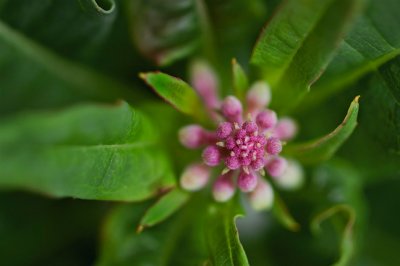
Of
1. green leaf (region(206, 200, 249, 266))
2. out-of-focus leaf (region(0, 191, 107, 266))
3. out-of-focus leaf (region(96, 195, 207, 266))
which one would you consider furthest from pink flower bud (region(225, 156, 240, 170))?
out-of-focus leaf (region(0, 191, 107, 266))

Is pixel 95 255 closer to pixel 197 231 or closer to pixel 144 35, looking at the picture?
pixel 197 231

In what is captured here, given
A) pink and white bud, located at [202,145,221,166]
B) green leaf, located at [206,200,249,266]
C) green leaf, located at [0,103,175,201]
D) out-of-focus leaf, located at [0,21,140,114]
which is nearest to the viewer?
green leaf, located at [0,103,175,201]

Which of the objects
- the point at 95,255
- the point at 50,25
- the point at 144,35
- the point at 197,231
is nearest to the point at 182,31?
the point at 144,35

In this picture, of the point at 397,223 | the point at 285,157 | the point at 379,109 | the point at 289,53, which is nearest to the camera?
the point at 289,53

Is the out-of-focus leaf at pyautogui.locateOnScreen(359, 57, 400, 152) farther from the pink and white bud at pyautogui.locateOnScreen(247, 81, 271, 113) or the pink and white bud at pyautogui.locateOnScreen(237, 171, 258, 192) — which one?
the pink and white bud at pyautogui.locateOnScreen(237, 171, 258, 192)

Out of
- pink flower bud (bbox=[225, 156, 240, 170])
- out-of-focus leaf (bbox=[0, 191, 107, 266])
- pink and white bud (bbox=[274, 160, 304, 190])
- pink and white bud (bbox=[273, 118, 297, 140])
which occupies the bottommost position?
out-of-focus leaf (bbox=[0, 191, 107, 266])

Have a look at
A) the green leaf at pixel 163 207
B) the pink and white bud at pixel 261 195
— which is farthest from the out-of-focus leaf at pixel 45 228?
the pink and white bud at pixel 261 195
